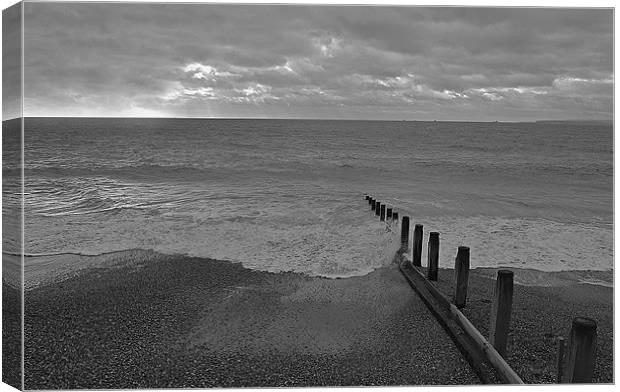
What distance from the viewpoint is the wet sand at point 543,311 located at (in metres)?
3.02

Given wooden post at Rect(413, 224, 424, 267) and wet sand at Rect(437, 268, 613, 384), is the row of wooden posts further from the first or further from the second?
wet sand at Rect(437, 268, 613, 384)

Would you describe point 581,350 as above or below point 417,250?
above

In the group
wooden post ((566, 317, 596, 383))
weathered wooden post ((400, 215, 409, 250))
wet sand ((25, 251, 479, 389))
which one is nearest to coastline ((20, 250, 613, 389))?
wet sand ((25, 251, 479, 389))

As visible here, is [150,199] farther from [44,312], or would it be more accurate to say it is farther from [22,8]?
[22,8]

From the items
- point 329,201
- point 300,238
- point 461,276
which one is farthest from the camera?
point 329,201

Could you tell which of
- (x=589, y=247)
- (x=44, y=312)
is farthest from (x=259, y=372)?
(x=589, y=247)

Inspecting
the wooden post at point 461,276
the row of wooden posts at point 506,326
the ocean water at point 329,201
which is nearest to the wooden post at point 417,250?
the row of wooden posts at point 506,326

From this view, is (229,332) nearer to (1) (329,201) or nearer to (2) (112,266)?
(2) (112,266)

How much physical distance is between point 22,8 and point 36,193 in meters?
8.16

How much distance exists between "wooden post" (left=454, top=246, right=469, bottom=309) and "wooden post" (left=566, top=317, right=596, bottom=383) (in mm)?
1423

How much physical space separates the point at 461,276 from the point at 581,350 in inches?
60.7

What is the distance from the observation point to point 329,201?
9.55m

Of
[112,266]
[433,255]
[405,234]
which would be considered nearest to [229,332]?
[433,255]

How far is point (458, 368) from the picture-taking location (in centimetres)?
294
